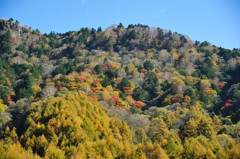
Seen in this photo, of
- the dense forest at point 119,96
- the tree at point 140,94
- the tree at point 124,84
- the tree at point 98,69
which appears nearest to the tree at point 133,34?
the dense forest at point 119,96

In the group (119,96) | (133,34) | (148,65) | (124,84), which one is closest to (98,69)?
(124,84)

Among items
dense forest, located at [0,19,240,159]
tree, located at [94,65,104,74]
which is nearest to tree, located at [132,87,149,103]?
dense forest, located at [0,19,240,159]

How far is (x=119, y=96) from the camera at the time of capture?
56.3m

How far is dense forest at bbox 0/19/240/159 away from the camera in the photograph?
24.0 m

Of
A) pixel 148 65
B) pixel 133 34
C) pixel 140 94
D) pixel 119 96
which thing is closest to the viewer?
pixel 119 96

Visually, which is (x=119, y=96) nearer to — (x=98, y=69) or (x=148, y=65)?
(x=98, y=69)

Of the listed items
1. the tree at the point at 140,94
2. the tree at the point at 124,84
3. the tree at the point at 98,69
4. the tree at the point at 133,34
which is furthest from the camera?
the tree at the point at 133,34

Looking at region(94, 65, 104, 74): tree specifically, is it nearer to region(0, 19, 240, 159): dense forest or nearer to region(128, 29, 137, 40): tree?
region(0, 19, 240, 159): dense forest

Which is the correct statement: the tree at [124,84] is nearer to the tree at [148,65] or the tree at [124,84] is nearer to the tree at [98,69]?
the tree at [98,69]

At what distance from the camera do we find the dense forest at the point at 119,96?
24.0 meters

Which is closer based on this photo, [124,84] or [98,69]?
[124,84]

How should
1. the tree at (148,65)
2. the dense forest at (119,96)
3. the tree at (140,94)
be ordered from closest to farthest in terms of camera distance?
the dense forest at (119,96), the tree at (140,94), the tree at (148,65)

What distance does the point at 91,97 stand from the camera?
45.2 m

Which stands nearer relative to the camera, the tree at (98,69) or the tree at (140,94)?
the tree at (140,94)
